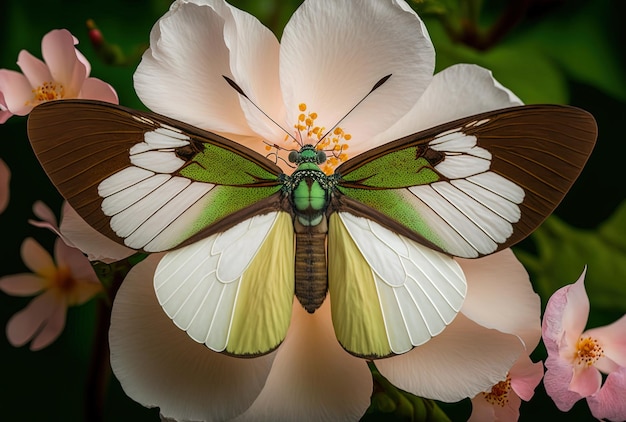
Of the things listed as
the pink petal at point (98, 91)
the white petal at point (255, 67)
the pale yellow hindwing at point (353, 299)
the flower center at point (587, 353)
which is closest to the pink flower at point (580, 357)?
the flower center at point (587, 353)

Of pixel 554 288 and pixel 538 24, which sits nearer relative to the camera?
pixel 554 288

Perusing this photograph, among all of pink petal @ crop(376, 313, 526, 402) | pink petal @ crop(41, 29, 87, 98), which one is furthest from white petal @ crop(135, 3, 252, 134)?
pink petal @ crop(376, 313, 526, 402)

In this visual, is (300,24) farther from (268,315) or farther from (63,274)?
(63,274)

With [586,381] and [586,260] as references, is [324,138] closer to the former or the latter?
[586,381]

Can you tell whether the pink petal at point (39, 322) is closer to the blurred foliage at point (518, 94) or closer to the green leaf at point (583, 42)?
the blurred foliage at point (518, 94)

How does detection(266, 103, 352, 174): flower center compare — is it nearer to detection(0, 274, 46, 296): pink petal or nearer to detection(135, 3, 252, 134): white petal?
→ detection(135, 3, 252, 134): white petal

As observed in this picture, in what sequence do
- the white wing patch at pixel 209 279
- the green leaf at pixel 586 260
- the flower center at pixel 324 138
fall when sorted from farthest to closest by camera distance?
1. the green leaf at pixel 586 260
2. the flower center at pixel 324 138
3. the white wing patch at pixel 209 279

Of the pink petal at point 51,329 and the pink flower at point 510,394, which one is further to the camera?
the pink petal at point 51,329

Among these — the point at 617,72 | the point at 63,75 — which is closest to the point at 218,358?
the point at 63,75
